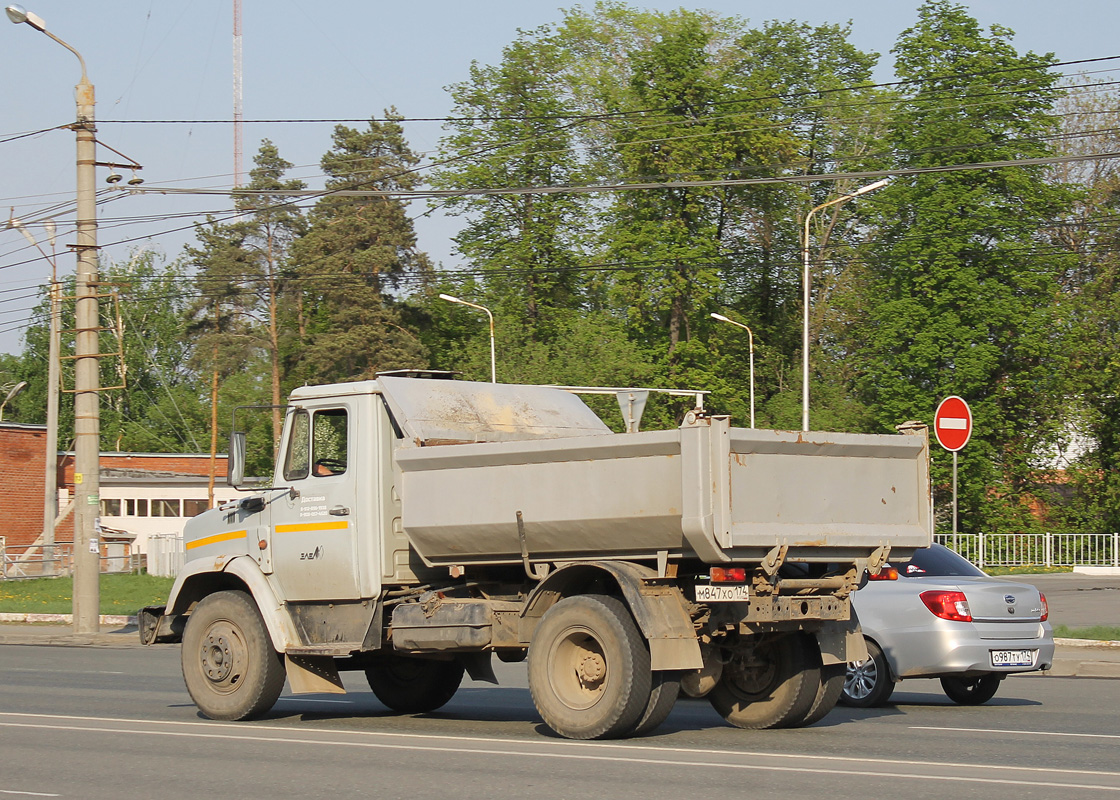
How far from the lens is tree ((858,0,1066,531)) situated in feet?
141

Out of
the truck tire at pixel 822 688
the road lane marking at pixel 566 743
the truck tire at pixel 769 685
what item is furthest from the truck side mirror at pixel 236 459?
the truck tire at pixel 822 688

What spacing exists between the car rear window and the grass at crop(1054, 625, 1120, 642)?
557 cm

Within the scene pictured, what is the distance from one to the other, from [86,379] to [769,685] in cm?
1646

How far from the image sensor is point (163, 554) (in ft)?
148

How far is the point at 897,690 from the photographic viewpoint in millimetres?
14875

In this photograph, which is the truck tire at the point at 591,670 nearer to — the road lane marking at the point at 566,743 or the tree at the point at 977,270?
the road lane marking at the point at 566,743

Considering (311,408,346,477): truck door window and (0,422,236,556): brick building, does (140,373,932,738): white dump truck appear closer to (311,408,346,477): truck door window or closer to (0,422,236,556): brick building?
(311,408,346,477): truck door window

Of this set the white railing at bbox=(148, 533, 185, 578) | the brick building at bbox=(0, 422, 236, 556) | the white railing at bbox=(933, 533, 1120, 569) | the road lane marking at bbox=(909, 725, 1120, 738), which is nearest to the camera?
the road lane marking at bbox=(909, 725, 1120, 738)

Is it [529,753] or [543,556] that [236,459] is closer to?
[543,556]

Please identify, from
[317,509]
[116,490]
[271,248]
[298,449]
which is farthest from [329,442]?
[271,248]

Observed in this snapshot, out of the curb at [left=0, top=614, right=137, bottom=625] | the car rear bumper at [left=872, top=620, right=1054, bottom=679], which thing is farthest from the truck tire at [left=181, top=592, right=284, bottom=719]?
the curb at [left=0, top=614, right=137, bottom=625]

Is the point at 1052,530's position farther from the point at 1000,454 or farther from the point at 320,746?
the point at 320,746

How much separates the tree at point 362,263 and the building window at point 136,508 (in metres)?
8.83

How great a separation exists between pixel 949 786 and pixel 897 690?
7238 mm
